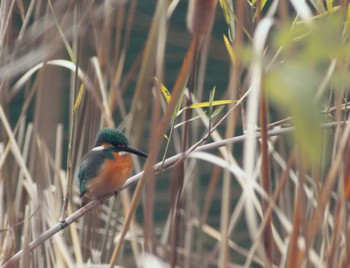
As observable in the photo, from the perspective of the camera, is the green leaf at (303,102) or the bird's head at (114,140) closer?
the green leaf at (303,102)

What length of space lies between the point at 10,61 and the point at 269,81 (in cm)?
→ 50

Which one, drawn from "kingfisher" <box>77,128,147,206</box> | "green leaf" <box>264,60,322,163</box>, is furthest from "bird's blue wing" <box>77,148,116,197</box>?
"green leaf" <box>264,60,322,163</box>

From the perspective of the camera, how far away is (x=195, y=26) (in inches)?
24.2

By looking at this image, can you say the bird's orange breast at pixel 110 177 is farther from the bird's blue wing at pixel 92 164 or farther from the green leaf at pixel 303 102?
the green leaf at pixel 303 102

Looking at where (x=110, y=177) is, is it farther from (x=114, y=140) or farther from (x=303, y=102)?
(x=303, y=102)

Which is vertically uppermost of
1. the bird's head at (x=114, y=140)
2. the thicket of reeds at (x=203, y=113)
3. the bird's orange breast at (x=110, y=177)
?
the thicket of reeds at (x=203, y=113)

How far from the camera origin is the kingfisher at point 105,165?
5.03 ft

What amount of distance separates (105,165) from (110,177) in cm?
10

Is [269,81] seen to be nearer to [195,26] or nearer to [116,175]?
[195,26]

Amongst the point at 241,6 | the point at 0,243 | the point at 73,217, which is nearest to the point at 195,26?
the point at 241,6

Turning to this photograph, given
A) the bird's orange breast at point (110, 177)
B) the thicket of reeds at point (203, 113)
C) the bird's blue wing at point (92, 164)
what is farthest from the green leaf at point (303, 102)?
the bird's blue wing at point (92, 164)

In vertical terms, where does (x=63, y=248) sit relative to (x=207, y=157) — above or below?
below

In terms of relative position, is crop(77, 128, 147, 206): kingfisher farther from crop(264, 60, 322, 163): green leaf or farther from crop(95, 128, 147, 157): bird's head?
crop(264, 60, 322, 163): green leaf

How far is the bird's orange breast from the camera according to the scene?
1506 millimetres
